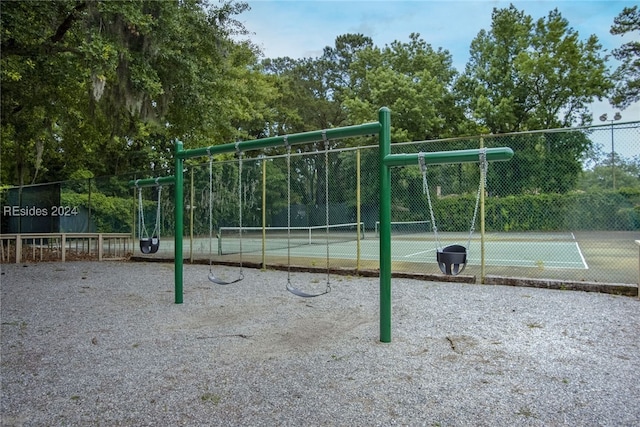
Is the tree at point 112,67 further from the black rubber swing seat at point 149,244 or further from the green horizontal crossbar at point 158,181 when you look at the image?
the black rubber swing seat at point 149,244

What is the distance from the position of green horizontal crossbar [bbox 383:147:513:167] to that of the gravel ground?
1.43 metres

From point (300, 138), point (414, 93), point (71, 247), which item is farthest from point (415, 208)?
point (414, 93)

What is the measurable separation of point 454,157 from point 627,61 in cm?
2476

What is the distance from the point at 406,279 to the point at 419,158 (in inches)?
134

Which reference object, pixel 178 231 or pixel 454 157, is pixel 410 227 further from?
pixel 454 157

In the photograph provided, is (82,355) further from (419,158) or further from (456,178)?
(456,178)

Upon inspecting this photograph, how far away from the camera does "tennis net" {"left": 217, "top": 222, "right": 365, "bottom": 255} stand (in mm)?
9476

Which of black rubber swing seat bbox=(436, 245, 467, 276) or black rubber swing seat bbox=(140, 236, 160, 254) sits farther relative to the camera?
black rubber swing seat bbox=(140, 236, 160, 254)

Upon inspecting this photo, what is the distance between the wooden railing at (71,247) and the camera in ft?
31.9

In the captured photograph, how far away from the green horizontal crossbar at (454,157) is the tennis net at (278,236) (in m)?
5.30

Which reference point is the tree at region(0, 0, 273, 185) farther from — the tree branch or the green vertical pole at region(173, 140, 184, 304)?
the green vertical pole at region(173, 140, 184, 304)

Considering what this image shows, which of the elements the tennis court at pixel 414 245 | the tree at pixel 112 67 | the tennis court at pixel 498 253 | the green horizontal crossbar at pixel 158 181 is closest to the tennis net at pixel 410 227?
the tennis court at pixel 414 245

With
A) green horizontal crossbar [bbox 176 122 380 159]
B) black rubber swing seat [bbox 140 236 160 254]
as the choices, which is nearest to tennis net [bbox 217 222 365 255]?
black rubber swing seat [bbox 140 236 160 254]

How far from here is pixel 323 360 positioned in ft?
10.1
